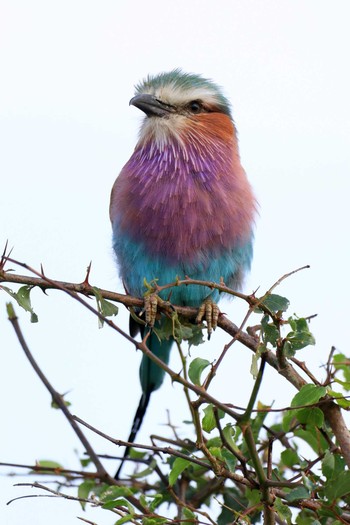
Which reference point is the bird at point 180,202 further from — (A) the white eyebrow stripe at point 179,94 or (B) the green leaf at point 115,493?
(B) the green leaf at point 115,493

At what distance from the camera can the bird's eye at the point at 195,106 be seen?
3.80 meters

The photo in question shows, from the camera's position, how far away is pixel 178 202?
3.36 m

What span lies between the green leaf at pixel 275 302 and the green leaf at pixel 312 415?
273 mm

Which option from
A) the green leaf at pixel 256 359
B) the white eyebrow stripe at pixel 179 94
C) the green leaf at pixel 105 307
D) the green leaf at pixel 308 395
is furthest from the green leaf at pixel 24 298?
the white eyebrow stripe at pixel 179 94

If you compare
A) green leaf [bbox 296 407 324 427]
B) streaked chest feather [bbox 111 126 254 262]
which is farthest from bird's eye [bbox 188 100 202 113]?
green leaf [bbox 296 407 324 427]

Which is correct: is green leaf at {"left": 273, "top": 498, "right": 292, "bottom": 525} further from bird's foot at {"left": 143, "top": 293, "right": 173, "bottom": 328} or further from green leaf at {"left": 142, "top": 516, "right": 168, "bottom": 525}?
bird's foot at {"left": 143, "top": 293, "right": 173, "bottom": 328}

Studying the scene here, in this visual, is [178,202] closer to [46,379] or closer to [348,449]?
[46,379]

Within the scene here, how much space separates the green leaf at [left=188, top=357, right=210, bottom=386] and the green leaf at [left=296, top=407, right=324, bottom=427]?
326mm

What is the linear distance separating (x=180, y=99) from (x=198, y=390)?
226 centimetres

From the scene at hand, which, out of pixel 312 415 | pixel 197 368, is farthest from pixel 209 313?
pixel 197 368

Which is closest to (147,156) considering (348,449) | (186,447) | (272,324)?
(186,447)

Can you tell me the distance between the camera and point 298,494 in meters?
1.85

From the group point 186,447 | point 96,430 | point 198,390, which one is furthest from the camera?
point 186,447

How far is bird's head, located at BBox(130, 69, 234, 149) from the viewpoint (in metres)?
3.66
